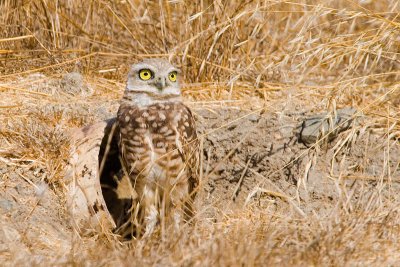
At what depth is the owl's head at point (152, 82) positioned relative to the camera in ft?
14.6

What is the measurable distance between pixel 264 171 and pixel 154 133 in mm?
805

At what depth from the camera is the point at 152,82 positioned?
4469 millimetres

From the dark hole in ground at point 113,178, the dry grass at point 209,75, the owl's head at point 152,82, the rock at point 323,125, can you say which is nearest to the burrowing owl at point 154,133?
the owl's head at point 152,82

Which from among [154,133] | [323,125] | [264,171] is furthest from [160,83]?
[323,125]

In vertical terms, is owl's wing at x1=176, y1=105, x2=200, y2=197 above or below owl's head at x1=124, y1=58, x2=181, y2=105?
below

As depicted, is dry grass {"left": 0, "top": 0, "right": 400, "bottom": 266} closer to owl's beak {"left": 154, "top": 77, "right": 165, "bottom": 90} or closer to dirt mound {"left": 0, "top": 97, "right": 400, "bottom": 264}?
dirt mound {"left": 0, "top": 97, "right": 400, "bottom": 264}

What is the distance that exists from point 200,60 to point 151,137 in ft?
3.25

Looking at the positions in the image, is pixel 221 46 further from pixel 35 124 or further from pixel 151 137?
pixel 35 124

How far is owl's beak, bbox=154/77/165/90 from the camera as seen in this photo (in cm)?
443

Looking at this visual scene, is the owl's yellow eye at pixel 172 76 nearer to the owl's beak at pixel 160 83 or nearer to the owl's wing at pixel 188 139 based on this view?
the owl's beak at pixel 160 83

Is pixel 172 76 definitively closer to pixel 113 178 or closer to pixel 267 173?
pixel 267 173

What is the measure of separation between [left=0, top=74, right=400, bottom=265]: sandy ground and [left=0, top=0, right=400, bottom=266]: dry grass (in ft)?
0.12

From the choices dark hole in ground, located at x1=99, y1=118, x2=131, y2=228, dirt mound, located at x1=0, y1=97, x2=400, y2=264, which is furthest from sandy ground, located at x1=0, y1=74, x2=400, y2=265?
dark hole in ground, located at x1=99, y1=118, x2=131, y2=228

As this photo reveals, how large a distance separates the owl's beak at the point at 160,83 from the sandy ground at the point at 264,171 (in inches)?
16.6
